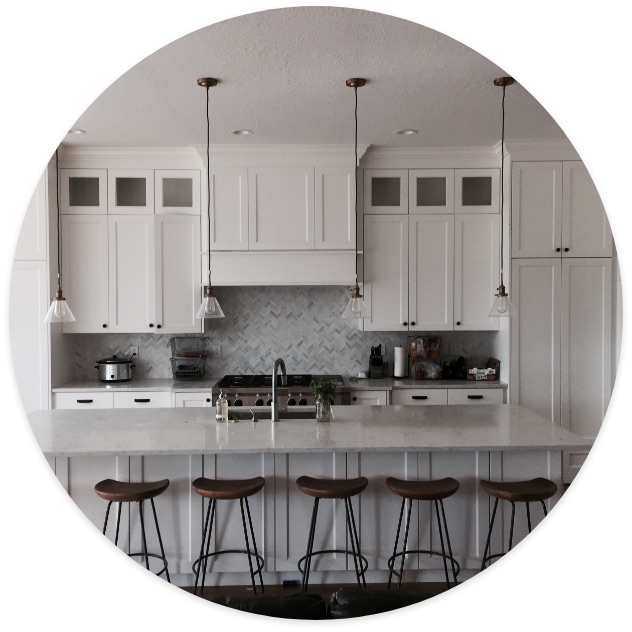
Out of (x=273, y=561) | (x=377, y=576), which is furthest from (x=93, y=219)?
(x=377, y=576)

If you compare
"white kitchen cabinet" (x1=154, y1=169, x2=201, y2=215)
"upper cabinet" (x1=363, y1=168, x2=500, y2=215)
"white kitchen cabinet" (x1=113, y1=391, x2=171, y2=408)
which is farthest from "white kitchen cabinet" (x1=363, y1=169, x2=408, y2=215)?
"white kitchen cabinet" (x1=113, y1=391, x2=171, y2=408)

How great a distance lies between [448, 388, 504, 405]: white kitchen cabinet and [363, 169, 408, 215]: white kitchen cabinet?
1470mm

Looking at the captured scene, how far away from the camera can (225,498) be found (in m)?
2.88

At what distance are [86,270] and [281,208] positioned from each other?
5.21ft

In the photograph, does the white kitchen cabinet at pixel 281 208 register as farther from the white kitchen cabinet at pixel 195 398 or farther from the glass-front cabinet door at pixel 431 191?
the white kitchen cabinet at pixel 195 398

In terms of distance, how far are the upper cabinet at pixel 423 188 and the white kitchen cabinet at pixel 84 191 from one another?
6.70 feet

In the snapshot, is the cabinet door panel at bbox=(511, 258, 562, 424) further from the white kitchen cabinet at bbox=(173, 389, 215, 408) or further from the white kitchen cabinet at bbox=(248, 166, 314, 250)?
the white kitchen cabinet at bbox=(173, 389, 215, 408)

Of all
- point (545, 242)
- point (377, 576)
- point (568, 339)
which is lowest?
point (377, 576)

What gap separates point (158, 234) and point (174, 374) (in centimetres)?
113

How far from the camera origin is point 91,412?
3582mm

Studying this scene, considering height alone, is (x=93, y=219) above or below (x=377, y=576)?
→ above

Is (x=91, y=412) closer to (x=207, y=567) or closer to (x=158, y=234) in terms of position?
(x=207, y=567)

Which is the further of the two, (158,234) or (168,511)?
(158,234)

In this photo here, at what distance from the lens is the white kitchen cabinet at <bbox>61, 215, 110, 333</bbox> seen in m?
4.87
